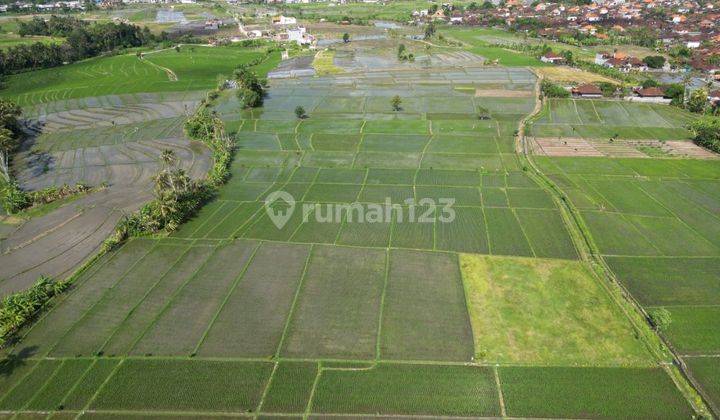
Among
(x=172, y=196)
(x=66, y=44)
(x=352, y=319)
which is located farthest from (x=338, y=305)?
(x=66, y=44)

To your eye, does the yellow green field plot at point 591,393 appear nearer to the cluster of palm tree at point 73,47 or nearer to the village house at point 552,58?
the village house at point 552,58

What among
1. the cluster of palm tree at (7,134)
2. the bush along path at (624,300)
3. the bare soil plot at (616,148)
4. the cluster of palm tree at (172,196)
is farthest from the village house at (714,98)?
the cluster of palm tree at (7,134)

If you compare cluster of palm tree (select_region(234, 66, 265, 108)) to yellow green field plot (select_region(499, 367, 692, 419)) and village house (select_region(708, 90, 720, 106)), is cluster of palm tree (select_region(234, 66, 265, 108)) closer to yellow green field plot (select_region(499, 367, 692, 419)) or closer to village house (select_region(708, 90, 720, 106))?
yellow green field plot (select_region(499, 367, 692, 419))

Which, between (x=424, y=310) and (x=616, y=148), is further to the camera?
(x=616, y=148)

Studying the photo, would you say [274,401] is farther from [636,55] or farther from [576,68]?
[636,55]

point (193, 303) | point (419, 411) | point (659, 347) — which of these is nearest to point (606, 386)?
point (659, 347)

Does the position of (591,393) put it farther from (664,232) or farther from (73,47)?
(73,47)
